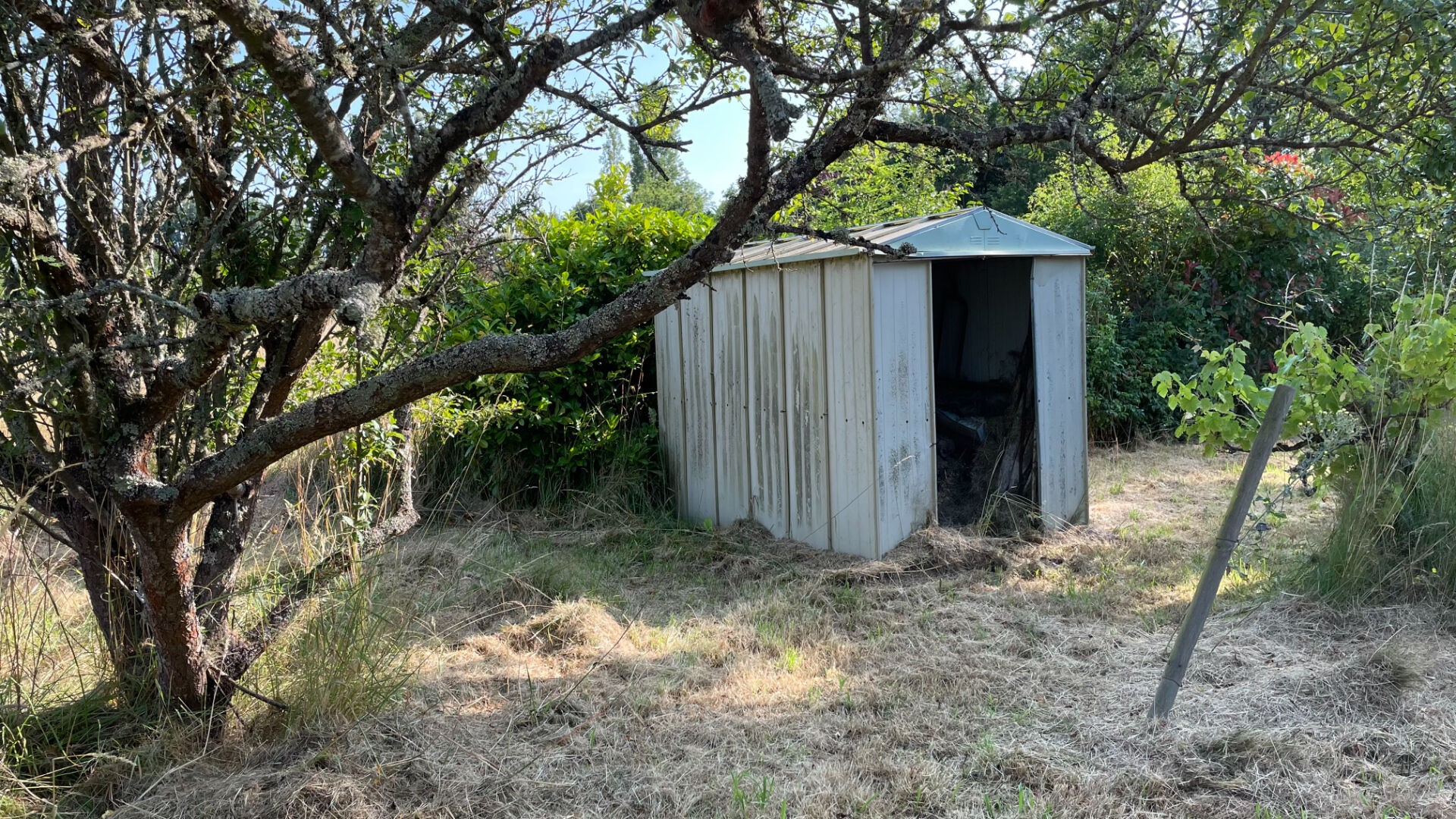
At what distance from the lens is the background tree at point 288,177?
2396 millimetres

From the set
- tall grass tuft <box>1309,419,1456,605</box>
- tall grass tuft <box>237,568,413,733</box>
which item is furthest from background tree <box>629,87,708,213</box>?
tall grass tuft <box>1309,419,1456,605</box>

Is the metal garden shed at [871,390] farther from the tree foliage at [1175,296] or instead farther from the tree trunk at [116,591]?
the tree trunk at [116,591]

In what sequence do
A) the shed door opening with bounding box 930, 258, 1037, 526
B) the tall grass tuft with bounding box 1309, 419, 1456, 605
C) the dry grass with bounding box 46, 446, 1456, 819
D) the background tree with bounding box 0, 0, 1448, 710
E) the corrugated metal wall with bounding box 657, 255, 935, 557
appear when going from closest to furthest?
the background tree with bounding box 0, 0, 1448, 710 → the dry grass with bounding box 46, 446, 1456, 819 → the tall grass tuft with bounding box 1309, 419, 1456, 605 → the corrugated metal wall with bounding box 657, 255, 935, 557 → the shed door opening with bounding box 930, 258, 1037, 526

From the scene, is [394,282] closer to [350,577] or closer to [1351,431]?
[350,577]

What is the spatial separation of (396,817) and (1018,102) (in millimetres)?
3019

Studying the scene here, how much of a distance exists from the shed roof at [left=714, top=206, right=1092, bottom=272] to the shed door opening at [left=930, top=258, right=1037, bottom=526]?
1.23ft

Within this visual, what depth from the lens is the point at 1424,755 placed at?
300 centimetres

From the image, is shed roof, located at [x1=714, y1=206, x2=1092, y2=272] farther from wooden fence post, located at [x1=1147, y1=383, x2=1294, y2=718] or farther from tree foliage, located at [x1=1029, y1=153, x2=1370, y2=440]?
tree foliage, located at [x1=1029, y1=153, x2=1370, y2=440]

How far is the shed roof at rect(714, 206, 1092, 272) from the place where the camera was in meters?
5.43

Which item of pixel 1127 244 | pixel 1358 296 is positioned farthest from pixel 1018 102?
pixel 1358 296

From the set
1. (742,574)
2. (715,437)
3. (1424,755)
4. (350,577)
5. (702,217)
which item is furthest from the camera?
(702,217)

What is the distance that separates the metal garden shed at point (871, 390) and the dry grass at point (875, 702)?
21.4 inches

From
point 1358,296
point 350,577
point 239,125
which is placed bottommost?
point 350,577

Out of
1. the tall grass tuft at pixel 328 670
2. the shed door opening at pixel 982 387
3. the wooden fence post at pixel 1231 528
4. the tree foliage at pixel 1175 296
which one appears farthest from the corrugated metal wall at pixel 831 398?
the tree foliage at pixel 1175 296
